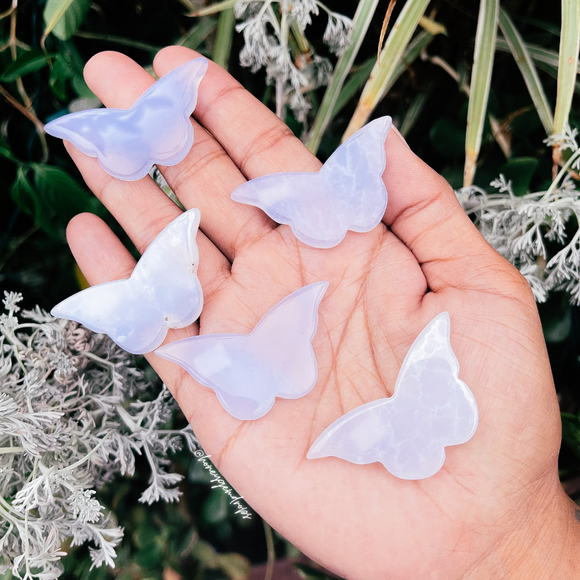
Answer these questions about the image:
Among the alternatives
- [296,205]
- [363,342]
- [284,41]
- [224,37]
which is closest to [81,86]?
[224,37]

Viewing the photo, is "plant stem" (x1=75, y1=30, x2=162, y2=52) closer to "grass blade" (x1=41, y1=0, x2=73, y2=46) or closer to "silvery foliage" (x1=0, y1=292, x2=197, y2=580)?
"grass blade" (x1=41, y1=0, x2=73, y2=46)

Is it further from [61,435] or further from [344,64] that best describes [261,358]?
[344,64]

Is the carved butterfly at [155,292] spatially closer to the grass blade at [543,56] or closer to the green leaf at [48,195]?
the green leaf at [48,195]

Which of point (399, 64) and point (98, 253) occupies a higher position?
point (399, 64)

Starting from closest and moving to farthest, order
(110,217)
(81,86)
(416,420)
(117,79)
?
(416,420)
(117,79)
(81,86)
(110,217)

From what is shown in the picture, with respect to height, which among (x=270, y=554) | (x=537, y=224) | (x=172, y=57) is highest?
(x=172, y=57)

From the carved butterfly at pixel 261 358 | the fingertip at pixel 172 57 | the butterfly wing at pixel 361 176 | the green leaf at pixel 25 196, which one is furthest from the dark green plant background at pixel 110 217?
the carved butterfly at pixel 261 358
